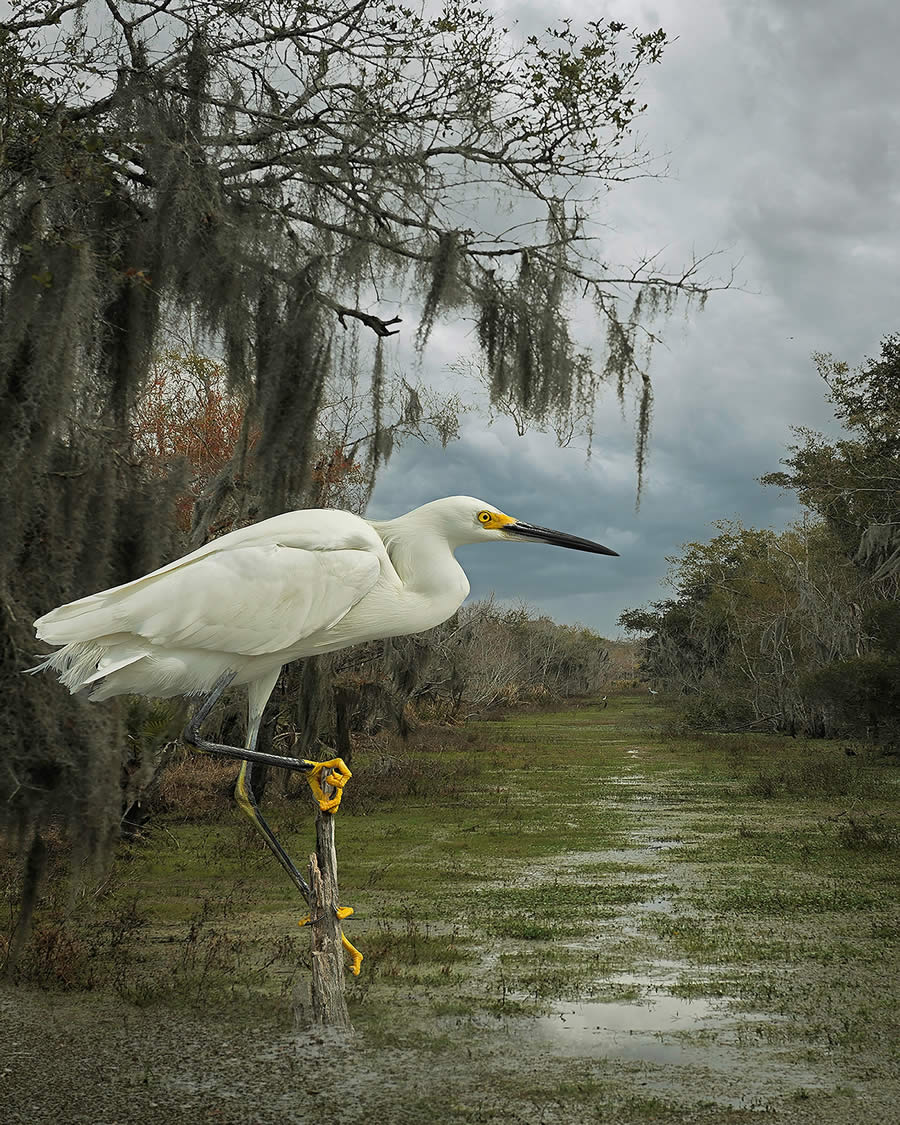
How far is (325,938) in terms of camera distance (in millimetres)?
4762

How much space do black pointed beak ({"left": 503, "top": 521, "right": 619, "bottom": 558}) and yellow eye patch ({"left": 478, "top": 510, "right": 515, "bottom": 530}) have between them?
0.02m

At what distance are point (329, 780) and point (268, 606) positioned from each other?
735 mm

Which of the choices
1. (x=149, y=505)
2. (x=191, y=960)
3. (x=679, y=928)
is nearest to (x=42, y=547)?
(x=149, y=505)

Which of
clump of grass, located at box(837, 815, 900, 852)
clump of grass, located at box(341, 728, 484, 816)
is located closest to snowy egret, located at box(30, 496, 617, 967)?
clump of grass, located at box(837, 815, 900, 852)

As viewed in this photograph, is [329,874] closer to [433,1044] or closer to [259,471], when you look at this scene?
[433,1044]

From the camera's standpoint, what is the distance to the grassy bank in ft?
14.5

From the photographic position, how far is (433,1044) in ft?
16.1

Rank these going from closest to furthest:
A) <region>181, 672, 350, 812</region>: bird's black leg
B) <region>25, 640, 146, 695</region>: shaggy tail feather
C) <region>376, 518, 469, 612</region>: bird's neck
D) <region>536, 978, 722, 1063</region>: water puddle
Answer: <region>25, 640, 146, 695</region>: shaggy tail feather, <region>181, 672, 350, 812</region>: bird's black leg, <region>376, 518, 469, 612</region>: bird's neck, <region>536, 978, 722, 1063</region>: water puddle

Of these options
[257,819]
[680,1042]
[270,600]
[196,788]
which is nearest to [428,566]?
[270,600]

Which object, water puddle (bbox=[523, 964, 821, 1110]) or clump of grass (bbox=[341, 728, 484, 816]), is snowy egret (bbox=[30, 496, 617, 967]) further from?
clump of grass (bbox=[341, 728, 484, 816])

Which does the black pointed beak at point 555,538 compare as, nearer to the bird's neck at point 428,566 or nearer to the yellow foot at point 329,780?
the bird's neck at point 428,566

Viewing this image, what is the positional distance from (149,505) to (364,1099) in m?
2.61

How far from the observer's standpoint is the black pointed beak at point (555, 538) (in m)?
4.60

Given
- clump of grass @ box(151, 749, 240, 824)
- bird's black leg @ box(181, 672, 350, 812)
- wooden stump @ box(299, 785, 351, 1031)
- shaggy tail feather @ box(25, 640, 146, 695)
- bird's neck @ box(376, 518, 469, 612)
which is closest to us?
shaggy tail feather @ box(25, 640, 146, 695)
